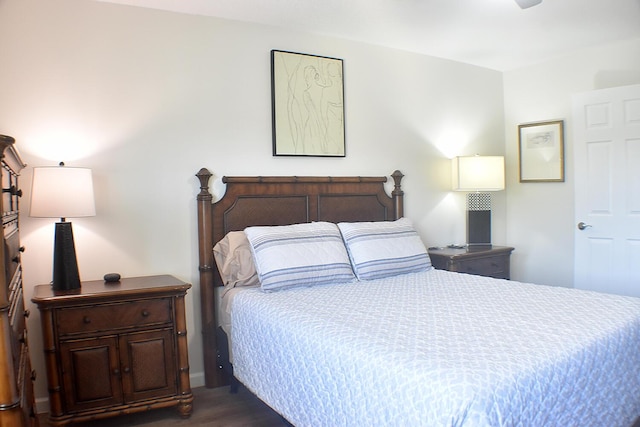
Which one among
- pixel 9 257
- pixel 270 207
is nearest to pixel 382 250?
pixel 270 207

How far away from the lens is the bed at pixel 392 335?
1.45 meters

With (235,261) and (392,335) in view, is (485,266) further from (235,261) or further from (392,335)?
(392,335)

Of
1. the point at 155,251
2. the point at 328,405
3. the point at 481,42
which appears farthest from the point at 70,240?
the point at 481,42

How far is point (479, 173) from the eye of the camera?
396cm

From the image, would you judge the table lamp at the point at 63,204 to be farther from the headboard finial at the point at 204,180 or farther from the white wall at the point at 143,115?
the headboard finial at the point at 204,180

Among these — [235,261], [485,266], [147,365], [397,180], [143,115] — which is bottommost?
[147,365]

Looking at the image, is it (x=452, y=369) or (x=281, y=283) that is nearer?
(x=452, y=369)

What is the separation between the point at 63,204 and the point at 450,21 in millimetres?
2654

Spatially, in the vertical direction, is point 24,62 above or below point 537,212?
above

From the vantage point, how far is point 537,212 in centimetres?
437

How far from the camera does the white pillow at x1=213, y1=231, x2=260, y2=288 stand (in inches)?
112

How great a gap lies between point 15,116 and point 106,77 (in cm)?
53

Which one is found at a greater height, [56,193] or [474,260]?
[56,193]

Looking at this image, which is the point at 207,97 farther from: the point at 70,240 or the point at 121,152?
the point at 70,240
